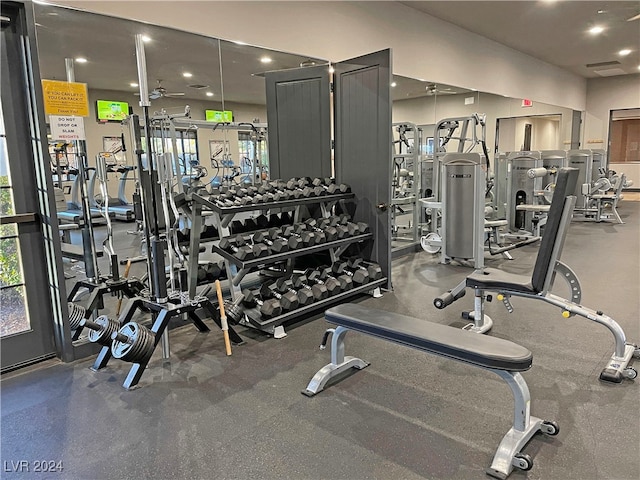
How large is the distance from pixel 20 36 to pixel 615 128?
1555 centimetres

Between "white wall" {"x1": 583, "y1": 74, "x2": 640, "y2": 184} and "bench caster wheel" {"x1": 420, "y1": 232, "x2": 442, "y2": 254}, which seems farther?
"white wall" {"x1": 583, "y1": 74, "x2": 640, "y2": 184}

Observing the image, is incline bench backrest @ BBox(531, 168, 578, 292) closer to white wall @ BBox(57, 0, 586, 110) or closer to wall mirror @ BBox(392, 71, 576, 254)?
wall mirror @ BBox(392, 71, 576, 254)

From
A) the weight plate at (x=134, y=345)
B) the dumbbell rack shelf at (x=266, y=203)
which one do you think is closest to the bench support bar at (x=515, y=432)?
the weight plate at (x=134, y=345)

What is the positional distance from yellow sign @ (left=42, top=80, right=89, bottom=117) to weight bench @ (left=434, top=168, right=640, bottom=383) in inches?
106

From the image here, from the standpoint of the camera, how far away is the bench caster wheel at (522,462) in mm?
1878

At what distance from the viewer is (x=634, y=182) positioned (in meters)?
13.6

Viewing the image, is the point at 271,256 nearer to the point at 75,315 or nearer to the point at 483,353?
the point at 75,315

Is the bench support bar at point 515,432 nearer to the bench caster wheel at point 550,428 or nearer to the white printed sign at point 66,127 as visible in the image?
the bench caster wheel at point 550,428

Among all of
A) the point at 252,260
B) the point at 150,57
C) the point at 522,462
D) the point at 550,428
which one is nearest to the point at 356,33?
the point at 150,57

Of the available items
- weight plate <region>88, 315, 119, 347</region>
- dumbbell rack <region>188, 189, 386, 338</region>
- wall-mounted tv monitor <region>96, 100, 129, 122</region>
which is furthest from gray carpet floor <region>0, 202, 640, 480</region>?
wall-mounted tv monitor <region>96, 100, 129, 122</region>

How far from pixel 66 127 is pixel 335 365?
2262 mm

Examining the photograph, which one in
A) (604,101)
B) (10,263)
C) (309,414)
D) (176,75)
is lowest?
(309,414)

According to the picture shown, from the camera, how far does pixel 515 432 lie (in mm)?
2023

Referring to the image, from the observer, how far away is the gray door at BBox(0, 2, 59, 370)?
2713 mm
